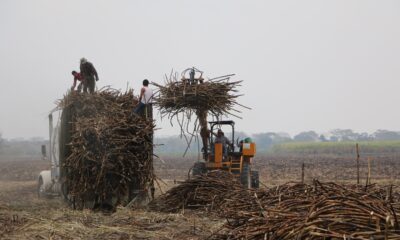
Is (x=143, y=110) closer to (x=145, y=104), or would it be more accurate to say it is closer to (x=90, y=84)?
(x=145, y=104)

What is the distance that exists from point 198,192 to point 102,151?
2.58 metres

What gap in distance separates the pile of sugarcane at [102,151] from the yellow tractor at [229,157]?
2531 millimetres

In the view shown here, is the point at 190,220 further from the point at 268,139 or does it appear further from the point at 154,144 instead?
the point at 268,139

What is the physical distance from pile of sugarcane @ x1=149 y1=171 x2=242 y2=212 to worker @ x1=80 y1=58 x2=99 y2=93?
369cm

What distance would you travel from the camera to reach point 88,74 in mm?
13406

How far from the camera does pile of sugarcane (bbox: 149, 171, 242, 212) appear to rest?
11.7 metres

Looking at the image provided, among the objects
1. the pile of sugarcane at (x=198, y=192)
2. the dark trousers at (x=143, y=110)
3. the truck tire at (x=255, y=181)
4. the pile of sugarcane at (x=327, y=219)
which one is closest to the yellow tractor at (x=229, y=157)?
the truck tire at (x=255, y=181)

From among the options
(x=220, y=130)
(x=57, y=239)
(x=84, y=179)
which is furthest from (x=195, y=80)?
(x=57, y=239)

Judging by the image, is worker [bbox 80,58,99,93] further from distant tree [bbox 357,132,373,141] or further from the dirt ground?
distant tree [bbox 357,132,373,141]

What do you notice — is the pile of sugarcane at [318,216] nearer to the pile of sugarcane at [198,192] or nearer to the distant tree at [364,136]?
the pile of sugarcane at [198,192]

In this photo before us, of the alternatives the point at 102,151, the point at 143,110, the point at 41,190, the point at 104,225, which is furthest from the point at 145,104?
the point at 41,190

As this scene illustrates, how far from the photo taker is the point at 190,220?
9.77m

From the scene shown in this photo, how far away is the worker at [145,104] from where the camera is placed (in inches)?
488

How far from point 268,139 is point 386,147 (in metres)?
79.9
